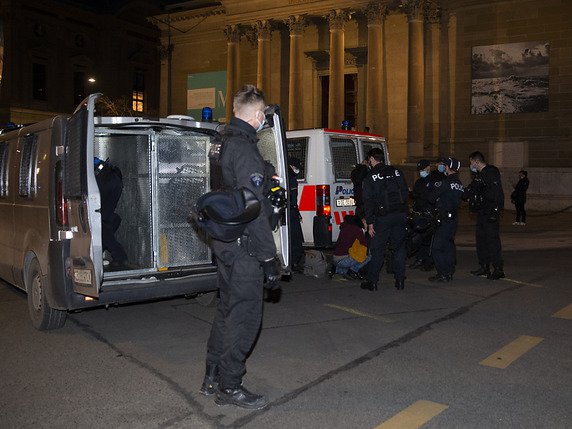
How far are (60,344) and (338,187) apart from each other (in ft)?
18.1

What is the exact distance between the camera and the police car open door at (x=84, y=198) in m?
5.23

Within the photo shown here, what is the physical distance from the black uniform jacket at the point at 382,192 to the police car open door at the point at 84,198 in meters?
4.04

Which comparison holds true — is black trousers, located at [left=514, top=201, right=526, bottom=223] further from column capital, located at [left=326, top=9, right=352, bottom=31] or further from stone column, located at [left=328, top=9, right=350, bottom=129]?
column capital, located at [left=326, top=9, right=352, bottom=31]

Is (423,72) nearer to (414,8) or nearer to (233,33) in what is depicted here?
(414,8)

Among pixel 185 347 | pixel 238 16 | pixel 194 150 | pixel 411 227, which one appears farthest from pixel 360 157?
pixel 238 16

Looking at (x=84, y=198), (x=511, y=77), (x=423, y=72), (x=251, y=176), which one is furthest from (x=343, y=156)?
(x=423, y=72)

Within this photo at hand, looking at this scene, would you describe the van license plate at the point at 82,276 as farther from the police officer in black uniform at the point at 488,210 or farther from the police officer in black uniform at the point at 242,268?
the police officer in black uniform at the point at 488,210

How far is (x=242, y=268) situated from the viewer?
403 centimetres

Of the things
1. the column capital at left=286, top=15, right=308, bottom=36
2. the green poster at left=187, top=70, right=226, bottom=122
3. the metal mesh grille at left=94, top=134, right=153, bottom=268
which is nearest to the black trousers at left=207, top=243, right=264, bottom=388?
the metal mesh grille at left=94, top=134, right=153, bottom=268

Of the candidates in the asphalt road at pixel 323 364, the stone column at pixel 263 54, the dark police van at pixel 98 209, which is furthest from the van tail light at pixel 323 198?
the stone column at pixel 263 54

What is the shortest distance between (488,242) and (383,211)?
84.2 inches

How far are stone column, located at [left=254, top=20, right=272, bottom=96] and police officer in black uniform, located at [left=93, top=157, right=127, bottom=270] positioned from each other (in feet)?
88.3

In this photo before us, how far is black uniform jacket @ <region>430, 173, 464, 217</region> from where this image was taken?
8938mm

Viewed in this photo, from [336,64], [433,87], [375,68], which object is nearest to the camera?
[375,68]
